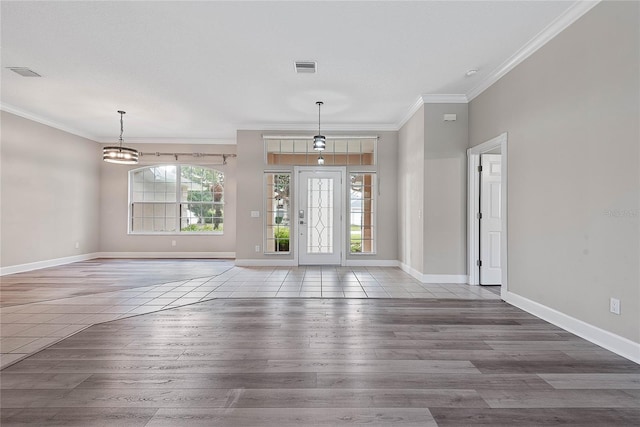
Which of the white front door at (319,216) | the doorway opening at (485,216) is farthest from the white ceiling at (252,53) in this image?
the white front door at (319,216)

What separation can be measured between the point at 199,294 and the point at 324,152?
3811 mm

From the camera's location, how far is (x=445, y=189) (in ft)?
15.8

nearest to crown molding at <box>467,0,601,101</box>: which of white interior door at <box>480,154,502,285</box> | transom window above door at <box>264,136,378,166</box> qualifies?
white interior door at <box>480,154,502,285</box>

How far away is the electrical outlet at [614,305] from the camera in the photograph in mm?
2379

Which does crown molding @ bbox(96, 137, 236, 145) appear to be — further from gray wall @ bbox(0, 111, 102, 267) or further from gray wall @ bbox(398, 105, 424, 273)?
gray wall @ bbox(398, 105, 424, 273)

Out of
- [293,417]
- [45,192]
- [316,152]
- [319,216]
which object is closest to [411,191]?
[319,216]

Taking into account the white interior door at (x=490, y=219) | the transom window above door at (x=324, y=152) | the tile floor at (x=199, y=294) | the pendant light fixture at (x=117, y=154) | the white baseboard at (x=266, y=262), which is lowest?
the tile floor at (x=199, y=294)

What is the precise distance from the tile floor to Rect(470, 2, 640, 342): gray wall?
3.83 feet

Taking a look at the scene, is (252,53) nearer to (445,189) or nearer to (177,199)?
(445,189)

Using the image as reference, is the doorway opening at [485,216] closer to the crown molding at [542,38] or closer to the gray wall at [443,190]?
the gray wall at [443,190]

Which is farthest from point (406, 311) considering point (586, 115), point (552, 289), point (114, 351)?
point (114, 351)

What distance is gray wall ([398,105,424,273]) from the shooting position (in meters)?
5.02

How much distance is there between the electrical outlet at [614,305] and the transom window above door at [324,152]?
15.1ft

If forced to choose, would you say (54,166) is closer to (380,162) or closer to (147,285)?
(147,285)
